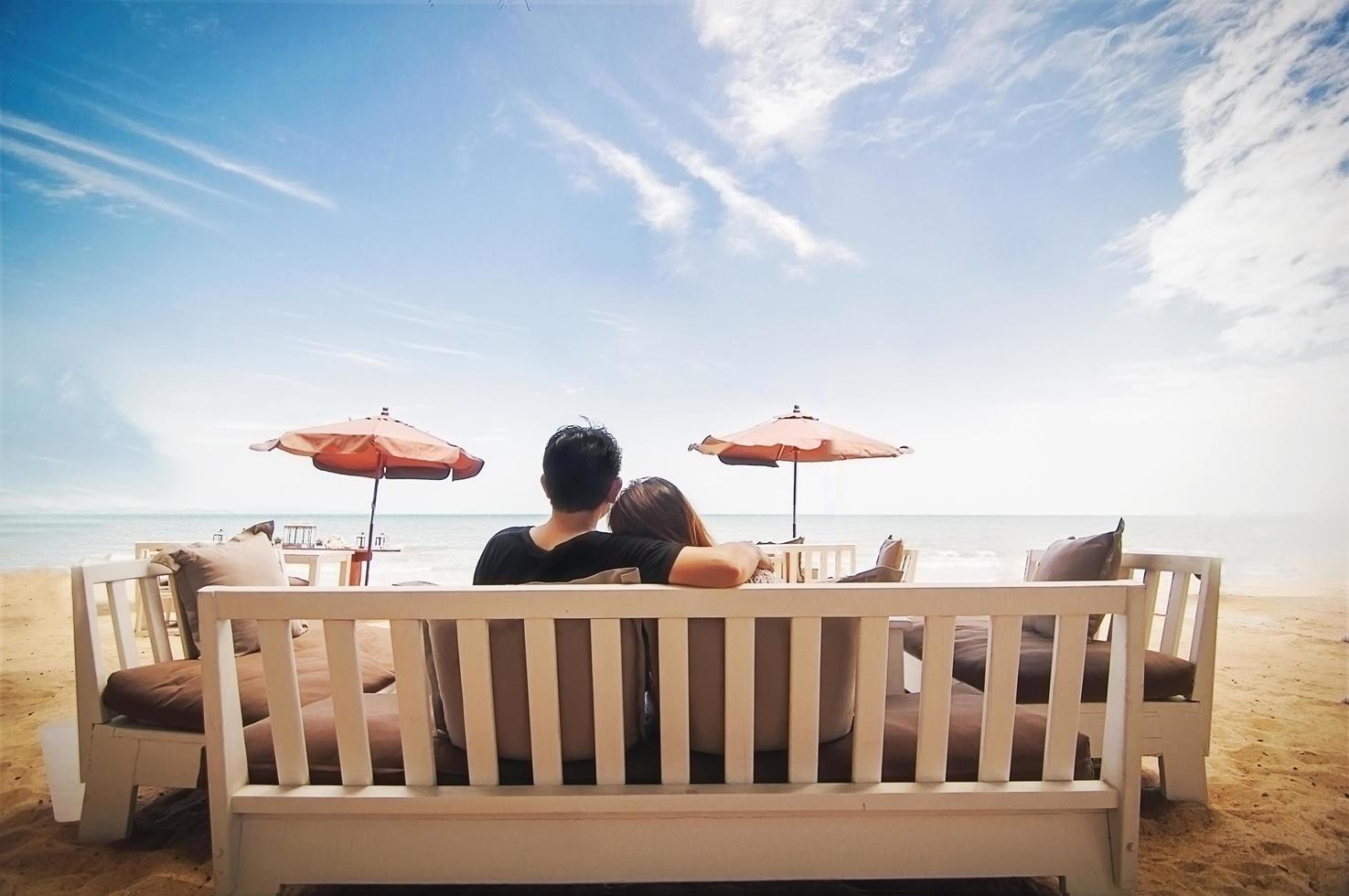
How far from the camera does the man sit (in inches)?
45.4

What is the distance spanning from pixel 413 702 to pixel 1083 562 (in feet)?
7.21

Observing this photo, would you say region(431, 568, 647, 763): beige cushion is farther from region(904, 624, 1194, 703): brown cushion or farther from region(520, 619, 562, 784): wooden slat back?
region(904, 624, 1194, 703): brown cushion

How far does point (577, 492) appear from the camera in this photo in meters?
1.51

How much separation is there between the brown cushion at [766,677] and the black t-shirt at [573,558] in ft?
0.46

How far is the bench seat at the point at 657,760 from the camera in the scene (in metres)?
1.23

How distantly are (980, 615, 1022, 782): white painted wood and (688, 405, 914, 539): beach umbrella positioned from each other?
13.1 feet

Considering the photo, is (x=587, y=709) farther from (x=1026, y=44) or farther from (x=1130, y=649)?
(x=1026, y=44)

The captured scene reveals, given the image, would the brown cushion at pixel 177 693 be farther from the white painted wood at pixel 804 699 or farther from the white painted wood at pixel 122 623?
the white painted wood at pixel 804 699

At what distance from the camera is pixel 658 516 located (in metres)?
1.48

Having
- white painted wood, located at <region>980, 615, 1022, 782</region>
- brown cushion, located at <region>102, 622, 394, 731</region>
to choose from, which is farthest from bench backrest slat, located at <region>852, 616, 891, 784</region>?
brown cushion, located at <region>102, 622, 394, 731</region>

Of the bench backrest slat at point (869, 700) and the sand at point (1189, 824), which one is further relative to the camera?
the sand at point (1189, 824)

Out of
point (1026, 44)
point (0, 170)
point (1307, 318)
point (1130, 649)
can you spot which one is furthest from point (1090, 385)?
point (0, 170)

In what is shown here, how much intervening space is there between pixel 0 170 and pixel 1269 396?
1366 inches

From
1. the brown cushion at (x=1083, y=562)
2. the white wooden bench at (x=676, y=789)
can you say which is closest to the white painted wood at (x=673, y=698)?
the white wooden bench at (x=676, y=789)
